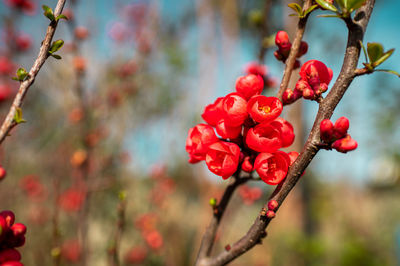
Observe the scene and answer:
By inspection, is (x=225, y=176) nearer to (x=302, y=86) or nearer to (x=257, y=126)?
(x=257, y=126)

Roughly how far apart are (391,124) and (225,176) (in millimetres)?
5432

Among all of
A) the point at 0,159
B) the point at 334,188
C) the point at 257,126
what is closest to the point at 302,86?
the point at 257,126

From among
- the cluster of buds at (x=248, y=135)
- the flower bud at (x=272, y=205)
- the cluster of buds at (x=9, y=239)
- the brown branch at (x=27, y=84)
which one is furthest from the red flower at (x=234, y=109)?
the cluster of buds at (x=9, y=239)

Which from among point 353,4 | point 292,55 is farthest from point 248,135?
point 353,4

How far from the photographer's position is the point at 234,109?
0.71 m

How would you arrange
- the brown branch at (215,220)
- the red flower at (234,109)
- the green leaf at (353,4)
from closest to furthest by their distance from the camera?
the green leaf at (353,4) < the red flower at (234,109) < the brown branch at (215,220)

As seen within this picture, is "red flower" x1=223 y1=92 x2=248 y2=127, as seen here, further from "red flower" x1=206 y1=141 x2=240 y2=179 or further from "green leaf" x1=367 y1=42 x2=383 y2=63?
"green leaf" x1=367 y1=42 x2=383 y2=63

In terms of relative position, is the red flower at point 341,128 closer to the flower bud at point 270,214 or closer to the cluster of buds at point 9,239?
the flower bud at point 270,214

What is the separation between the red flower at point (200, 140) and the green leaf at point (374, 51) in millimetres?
409

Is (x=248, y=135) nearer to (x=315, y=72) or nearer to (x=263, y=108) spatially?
(x=263, y=108)

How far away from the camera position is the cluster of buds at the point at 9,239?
2.04 feet

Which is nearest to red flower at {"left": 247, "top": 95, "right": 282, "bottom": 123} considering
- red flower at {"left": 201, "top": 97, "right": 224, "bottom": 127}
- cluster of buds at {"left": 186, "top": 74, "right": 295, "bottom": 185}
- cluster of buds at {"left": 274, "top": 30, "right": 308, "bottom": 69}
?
cluster of buds at {"left": 186, "top": 74, "right": 295, "bottom": 185}

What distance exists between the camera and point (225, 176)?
73 cm

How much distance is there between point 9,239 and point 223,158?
1.78 ft
